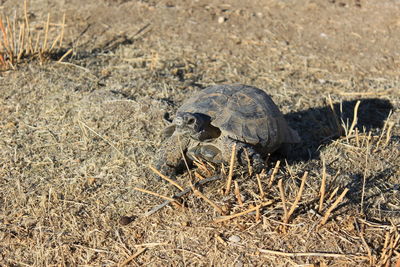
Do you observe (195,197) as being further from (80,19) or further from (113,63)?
(80,19)

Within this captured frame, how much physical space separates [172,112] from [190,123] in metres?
1.12

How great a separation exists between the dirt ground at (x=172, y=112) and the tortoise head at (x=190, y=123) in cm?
42

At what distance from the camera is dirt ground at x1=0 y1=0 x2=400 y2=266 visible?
3.09 m

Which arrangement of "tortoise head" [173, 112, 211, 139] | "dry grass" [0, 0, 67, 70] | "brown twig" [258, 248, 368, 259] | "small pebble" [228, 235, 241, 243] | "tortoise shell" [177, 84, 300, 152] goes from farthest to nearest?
"dry grass" [0, 0, 67, 70] < "tortoise shell" [177, 84, 300, 152] < "tortoise head" [173, 112, 211, 139] < "small pebble" [228, 235, 241, 243] < "brown twig" [258, 248, 368, 259]

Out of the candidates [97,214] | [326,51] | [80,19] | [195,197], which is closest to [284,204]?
[195,197]

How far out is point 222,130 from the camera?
3516 mm

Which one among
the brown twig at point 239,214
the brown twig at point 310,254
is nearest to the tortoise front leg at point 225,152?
the brown twig at point 239,214

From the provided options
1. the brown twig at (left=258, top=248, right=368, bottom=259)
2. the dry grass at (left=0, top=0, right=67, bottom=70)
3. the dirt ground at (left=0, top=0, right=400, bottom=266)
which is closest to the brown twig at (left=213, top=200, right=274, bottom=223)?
the dirt ground at (left=0, top=0, right=400, bottom=266)

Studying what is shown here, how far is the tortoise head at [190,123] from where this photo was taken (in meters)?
3.42

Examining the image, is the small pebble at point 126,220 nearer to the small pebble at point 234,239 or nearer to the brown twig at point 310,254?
the small pebble at point 234,239

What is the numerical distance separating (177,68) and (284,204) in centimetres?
325

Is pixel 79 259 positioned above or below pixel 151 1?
below

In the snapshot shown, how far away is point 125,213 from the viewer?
338cm

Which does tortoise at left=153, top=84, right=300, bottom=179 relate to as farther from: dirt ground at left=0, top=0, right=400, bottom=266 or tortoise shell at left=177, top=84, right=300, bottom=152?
dirt ground at left=0, top=0, right=400, bottom=266
